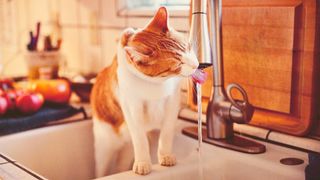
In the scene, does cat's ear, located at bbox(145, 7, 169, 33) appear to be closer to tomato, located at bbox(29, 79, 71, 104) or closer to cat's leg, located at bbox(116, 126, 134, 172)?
cat's leg, located at bbox(116, 126, 134, 172)

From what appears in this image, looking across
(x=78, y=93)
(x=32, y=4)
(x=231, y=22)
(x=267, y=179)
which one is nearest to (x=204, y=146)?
(x=267, y=179)

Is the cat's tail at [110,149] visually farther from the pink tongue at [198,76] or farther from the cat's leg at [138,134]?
the pink tongue at [198,76]

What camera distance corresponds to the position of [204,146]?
1070 millimetres

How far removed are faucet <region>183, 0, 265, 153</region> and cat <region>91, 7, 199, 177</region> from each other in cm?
6

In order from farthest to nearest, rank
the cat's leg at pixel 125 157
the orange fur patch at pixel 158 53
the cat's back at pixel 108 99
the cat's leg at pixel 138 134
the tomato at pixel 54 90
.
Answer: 1. the tomato at pixel 54 90
2. the cat's leg at pixel 125 157
3. the cat's back at pixel 108 99
4. the cat's leg at pixel 138 134
5. the orange fur patch at pixel 158 53

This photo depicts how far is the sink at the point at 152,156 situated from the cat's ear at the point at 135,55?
0.77 ft

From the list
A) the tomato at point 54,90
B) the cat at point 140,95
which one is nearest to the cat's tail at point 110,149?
the cat at point 140,95

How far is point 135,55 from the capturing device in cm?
87

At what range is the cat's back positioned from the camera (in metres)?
1.08

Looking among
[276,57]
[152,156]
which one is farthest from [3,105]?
[276,57]

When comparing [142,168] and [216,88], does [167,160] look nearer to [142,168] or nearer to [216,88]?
[142,168]

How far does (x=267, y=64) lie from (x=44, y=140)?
1.95 feet

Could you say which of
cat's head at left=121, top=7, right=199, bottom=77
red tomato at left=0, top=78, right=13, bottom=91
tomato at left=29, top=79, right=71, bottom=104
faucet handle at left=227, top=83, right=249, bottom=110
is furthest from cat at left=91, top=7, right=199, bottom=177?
red tomato at left=0, top=78, right=13, bottom=91

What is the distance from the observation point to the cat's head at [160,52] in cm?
85
